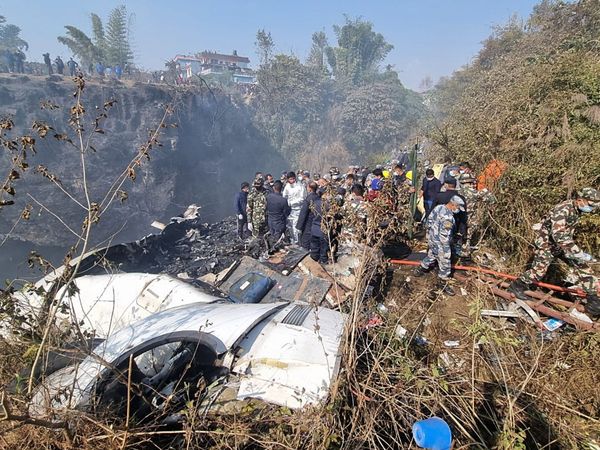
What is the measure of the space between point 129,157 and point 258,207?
16704 mm

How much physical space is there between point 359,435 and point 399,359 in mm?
766

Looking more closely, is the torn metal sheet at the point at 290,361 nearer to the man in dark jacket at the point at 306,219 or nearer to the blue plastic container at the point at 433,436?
the blue plastic container at the point at 433,436

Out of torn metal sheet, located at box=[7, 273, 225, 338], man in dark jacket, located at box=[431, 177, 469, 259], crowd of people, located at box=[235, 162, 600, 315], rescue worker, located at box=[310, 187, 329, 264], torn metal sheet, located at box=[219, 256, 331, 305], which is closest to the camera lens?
crowd of people, located at box=[235, 162, 600, 315]

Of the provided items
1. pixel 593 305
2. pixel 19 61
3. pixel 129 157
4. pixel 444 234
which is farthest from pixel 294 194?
pixel 19 61

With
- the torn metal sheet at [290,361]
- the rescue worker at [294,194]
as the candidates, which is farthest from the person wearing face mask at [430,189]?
the torn metal sheet at [290,361]

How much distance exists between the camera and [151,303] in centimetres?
420

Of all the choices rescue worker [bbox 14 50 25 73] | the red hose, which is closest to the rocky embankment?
rescue worker [bbox 14 50 25 73]

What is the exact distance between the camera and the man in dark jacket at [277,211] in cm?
685

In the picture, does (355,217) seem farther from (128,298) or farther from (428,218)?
(128,298)

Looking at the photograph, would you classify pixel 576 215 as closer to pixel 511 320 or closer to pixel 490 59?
pixel 511 320

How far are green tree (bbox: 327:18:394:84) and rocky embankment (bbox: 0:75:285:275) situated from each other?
591 inches

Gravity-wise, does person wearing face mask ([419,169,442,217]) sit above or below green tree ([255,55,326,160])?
below

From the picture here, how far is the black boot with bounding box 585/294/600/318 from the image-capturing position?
3.78 meters

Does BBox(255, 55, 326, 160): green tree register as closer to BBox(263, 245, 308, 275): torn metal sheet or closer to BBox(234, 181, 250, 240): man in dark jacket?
BBox(234, 181, 250, 240): man in dark jacket
